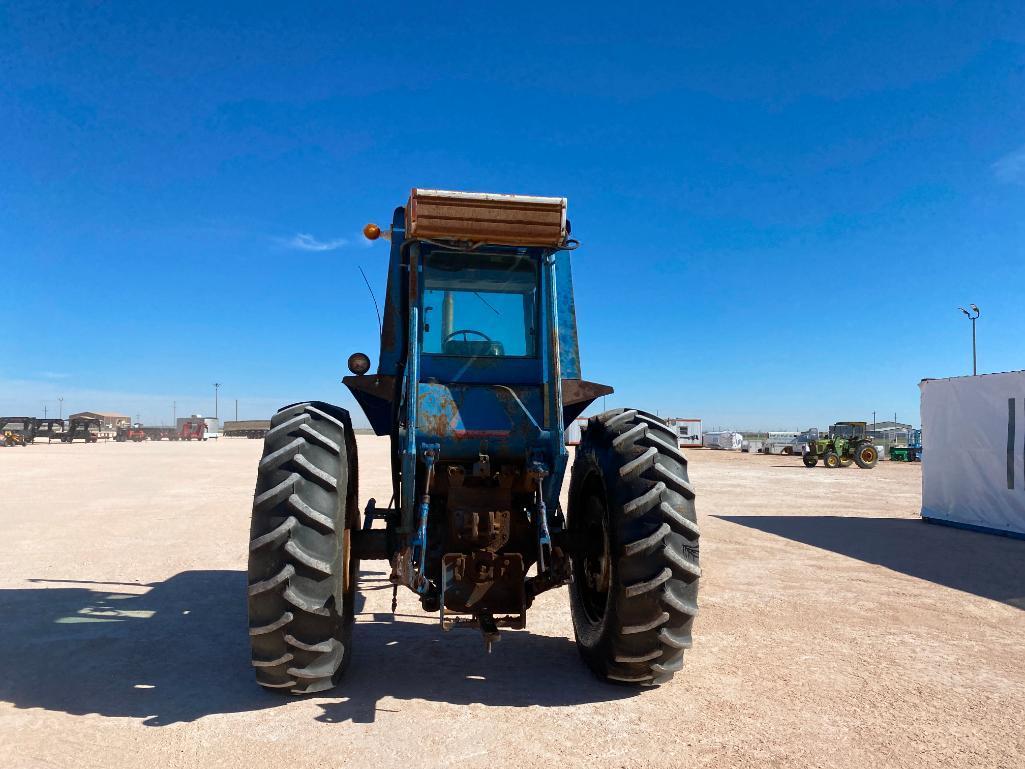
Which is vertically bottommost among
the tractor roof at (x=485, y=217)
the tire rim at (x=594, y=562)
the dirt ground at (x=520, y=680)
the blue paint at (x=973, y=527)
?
the blue paint at (x=973, y=527)

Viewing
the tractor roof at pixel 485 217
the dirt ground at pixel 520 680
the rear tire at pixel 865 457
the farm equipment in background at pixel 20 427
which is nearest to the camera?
the dirt ground at pixel 520 680

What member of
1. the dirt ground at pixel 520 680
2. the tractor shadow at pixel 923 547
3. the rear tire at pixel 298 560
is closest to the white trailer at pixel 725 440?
the tractor shadow at pixel 923 547

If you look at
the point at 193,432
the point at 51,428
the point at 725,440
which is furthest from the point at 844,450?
the point at 193,432

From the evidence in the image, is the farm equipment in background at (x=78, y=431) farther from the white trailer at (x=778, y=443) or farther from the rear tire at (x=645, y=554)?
the rear tire at (x=645, y=554)

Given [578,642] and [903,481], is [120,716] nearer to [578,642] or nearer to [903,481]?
[578,642]

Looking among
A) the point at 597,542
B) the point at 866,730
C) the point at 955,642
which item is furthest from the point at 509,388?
the point at 955,642

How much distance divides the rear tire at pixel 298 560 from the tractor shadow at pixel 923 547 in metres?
6.79

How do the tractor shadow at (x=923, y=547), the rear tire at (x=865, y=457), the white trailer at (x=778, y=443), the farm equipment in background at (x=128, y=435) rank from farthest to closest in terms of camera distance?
the farm equipment in background at (x=128, y=435)
the white trailer at (x=778, y=443)
the rear tire at (x=865, y=457)
the tractor shadow at (x=923, y=547)

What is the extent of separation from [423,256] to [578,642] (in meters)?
2.94

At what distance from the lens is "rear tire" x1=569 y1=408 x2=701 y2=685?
3.89 metres

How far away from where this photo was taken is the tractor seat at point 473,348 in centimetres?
462

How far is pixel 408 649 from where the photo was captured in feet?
16.5

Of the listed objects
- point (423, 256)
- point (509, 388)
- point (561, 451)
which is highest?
point (423, 256)

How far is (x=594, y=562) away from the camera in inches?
190
